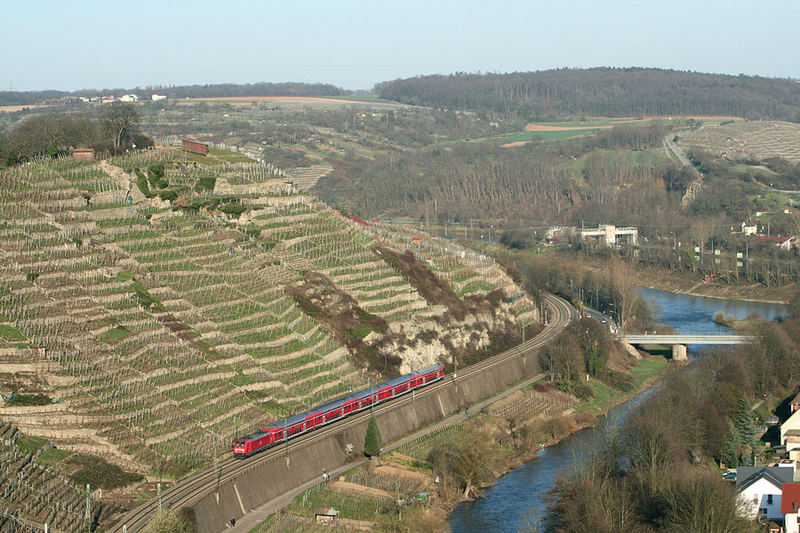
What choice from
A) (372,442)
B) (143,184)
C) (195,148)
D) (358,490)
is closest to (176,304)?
(372,442)

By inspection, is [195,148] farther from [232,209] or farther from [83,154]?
[83,154]

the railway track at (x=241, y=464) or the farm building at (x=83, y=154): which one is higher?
the farm building at (x=83, y=154)

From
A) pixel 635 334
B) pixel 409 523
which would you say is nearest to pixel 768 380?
pixel 635 334

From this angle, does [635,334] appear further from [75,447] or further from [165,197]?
[75,447]

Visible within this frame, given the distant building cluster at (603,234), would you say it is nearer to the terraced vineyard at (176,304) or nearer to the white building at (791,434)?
the terraced vineyard at (176,304)

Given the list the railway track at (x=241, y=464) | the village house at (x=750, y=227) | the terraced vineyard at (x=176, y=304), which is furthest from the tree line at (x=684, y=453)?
the village house at (x=750, y=227)
